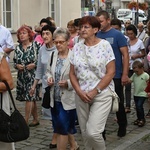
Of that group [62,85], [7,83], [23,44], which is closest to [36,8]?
[23,44]

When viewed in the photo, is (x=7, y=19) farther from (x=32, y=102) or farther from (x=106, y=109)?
(x=106, y=109)

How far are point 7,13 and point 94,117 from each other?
43.2ft

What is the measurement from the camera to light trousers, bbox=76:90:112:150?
15.4ft

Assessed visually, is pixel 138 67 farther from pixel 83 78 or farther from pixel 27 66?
pixel 83 78

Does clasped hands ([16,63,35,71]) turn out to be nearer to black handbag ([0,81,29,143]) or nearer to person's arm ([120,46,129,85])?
person's arm ([120,46,129,85])

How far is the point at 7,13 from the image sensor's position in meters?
17.2

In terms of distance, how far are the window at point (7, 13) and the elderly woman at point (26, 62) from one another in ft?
33.4

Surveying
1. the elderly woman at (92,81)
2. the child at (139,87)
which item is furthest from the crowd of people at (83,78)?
the child at (139,87)

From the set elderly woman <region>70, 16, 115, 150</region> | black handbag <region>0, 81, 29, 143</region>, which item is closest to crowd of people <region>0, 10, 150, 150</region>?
elderly woman <region>70, 16, 115, 150</region>

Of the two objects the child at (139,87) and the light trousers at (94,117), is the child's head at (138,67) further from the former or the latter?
the light trousers at (94,117)

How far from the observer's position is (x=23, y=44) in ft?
23.3

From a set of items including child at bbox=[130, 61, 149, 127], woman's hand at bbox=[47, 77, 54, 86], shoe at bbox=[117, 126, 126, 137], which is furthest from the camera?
child at bbox=[130, 61, 149, 127]

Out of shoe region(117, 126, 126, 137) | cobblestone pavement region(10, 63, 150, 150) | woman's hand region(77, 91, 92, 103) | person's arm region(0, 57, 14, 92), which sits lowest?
cobblestone pavement region(10, 63, 150, 150)

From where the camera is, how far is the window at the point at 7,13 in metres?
17.0
